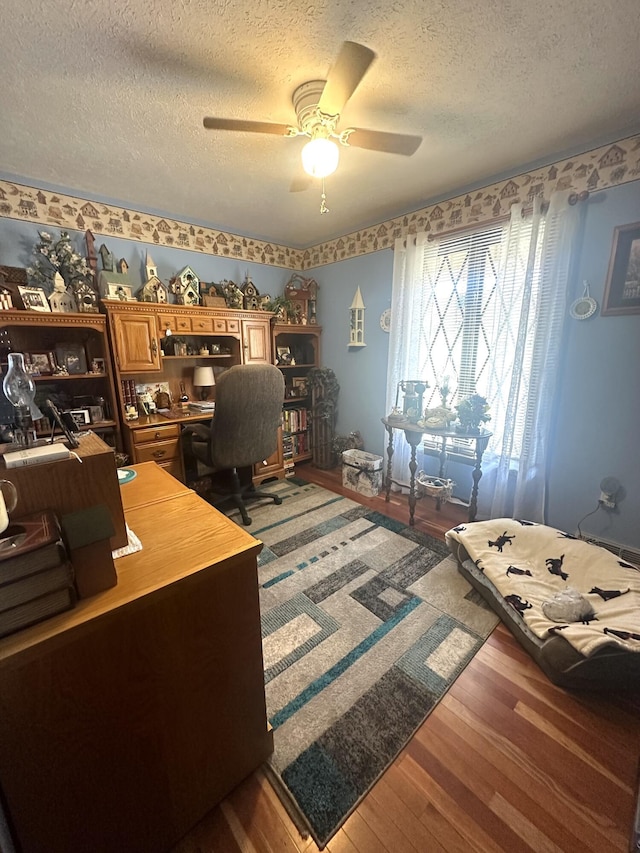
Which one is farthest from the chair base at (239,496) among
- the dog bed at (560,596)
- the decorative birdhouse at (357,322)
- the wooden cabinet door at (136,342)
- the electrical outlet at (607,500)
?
the electrical outlet at (607,500)

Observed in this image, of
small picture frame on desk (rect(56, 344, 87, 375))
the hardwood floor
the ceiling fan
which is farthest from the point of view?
small picture frame on desk (rect(56, 344, 87, 375))

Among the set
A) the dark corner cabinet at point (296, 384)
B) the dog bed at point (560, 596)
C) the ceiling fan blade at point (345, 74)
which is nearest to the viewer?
the ceiling fan blade at point (345, 74)

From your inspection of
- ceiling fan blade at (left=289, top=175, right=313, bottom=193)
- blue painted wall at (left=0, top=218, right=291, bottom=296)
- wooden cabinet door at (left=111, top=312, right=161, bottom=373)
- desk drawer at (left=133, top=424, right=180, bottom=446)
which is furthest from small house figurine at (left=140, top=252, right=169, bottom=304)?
ceiling fan blade at (left=289, top=175, right=313, bottom=193)

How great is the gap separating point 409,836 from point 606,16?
2.72 meters

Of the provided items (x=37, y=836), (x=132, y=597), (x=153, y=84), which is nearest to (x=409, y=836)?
(x=37, y=836)

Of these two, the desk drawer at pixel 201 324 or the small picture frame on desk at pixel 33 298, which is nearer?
the small picture frame on desk at pixel 33 298

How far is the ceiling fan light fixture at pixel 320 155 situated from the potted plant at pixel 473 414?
1.63 meters

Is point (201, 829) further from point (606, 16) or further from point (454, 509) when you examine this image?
point (606, 16)

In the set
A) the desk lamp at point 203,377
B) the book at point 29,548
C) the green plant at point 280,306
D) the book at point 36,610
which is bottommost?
the book at point 36,610

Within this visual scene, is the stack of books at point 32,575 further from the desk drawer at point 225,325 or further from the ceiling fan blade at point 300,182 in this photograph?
the desk drawer at point 225,325

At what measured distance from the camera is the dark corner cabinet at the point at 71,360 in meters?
2.17

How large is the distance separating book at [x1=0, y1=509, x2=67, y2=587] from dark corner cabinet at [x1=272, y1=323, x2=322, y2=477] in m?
2.87

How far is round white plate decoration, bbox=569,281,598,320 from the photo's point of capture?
201 cm

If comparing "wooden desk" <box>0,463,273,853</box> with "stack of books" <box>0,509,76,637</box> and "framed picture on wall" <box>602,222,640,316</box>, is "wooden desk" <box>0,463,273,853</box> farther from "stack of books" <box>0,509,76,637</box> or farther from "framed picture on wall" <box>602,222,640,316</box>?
"framed picture on wall" <box>602,222,640,316</box>
